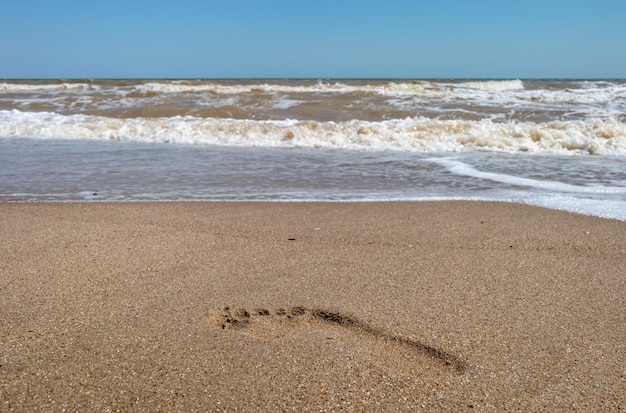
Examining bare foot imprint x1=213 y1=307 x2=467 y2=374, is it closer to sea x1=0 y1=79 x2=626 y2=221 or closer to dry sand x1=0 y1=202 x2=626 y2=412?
dry sand x1=0 y1=202 x2=626 y2=412

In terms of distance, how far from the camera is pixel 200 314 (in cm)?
206

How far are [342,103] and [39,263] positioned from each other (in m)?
11.4

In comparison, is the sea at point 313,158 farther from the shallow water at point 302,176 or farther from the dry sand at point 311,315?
the dry sand at point 311,315

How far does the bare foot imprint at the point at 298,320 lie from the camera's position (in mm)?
1858

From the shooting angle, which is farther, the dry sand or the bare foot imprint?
the bare foot imprint

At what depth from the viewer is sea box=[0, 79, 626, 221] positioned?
15.0 ft

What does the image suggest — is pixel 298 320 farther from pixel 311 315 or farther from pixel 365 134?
pixel 365 134

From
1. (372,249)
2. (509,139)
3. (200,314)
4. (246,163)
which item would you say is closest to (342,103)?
(509,139)

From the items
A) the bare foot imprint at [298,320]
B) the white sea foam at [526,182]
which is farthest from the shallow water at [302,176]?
the bare foot imprint at [298,320]

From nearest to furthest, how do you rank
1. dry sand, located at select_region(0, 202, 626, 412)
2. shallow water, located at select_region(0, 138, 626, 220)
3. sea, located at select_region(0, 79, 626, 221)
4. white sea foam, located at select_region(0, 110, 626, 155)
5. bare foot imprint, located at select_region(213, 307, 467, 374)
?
dry sand, located at select_region(0, 202, 626, 412)
bare foot imprint, located at select_region(213, 307, 467, 374)
shallow water, located at select_region(0, 138, 626, 220)
sea, located at select_region(0, 79, 626, 221)
white sea foam, located at select_region(0, 110, 626, 155)

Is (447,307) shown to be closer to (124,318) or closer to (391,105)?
(124,318)

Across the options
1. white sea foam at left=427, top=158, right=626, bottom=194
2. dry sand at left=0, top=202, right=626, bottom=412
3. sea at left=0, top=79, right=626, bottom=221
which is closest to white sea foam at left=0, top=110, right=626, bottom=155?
sea at left=0, top=79, right=626, bottom=221

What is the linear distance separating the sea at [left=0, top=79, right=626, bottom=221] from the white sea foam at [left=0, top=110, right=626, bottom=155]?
20mm

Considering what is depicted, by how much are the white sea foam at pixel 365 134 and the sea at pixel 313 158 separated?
20mm
